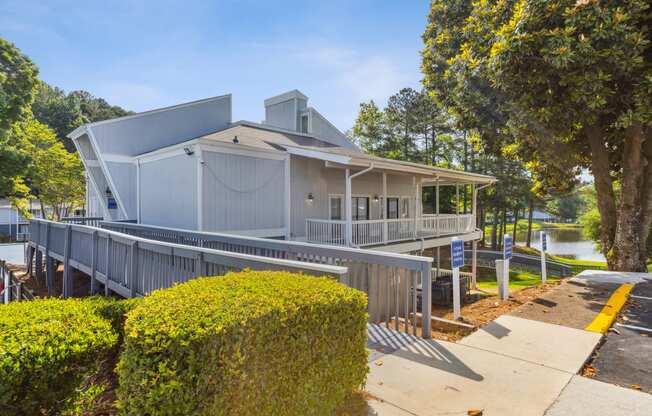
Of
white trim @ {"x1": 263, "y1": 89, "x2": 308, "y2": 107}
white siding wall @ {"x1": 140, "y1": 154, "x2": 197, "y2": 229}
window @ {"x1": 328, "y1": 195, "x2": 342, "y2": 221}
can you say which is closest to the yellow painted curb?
window @ {"x1": 328, "y1": 195, "x2": 342, "y2": 221}

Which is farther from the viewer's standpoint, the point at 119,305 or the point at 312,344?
the point at 119,305

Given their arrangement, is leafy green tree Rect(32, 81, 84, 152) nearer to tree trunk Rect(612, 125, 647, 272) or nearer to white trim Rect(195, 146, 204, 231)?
white trim Rect(195, 146, 204, 231)

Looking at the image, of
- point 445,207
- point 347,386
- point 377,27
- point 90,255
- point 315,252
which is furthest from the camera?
point 445,207

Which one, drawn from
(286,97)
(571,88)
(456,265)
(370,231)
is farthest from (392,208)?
(456,265)

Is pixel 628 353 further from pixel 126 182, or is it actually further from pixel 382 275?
pixel 126 182

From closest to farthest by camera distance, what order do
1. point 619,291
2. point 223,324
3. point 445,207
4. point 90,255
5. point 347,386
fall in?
point 223,324
point 347,386
point 619,291
point 90,255
point 445,207

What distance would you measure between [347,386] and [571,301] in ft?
18.6

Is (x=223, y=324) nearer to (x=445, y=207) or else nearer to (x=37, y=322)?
(x=37, y=322)

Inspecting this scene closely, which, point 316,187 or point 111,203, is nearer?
point 316,187

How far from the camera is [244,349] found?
2078 millimetres

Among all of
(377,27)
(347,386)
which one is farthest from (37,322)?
(377,27)

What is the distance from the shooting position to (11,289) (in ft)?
33.8

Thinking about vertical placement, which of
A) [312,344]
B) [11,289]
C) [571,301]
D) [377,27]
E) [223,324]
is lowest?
[11,289]

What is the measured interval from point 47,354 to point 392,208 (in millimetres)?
15886
